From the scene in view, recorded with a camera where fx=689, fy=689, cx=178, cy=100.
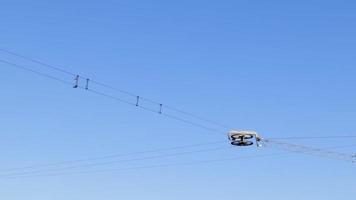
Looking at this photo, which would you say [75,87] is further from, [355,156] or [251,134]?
[355,156]

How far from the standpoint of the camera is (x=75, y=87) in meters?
56.7

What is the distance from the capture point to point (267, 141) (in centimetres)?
6869

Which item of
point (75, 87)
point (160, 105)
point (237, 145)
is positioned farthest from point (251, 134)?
point (75, 87)

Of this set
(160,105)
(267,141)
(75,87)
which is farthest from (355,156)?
(75,87)

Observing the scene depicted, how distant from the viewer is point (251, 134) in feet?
216

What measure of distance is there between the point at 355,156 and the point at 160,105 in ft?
73.0

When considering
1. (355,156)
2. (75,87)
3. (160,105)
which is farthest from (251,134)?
(75,87)

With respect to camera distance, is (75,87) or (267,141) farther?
(267,141)

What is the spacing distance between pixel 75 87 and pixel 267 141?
71.3 feet

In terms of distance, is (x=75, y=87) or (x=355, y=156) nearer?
(x=75, y=87)

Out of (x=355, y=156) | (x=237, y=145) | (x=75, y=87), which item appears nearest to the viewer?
(x=75, y=87)

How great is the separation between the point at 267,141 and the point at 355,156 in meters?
10.8

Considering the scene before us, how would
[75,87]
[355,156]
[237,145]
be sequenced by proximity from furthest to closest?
1. [355,156]
2. [237,145]
3. [75,87]

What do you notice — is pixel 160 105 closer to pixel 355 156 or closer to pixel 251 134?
pixel 251 134
